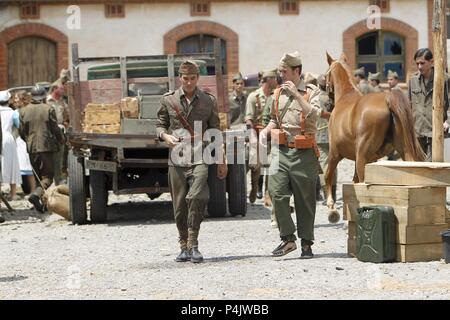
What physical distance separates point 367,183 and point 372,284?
1.86 m

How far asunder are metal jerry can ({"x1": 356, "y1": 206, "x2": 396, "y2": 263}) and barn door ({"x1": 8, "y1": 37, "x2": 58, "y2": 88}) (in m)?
24.2

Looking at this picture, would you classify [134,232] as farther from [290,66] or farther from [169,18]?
[169,18]

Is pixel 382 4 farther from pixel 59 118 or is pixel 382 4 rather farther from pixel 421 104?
pixel 421 104

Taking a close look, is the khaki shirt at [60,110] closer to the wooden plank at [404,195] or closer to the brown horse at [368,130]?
the brown horse at [368,130]

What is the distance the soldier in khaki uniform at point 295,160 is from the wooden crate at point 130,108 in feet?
17.1

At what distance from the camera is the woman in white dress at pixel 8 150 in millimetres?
20078

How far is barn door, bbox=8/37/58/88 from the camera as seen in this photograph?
3441cm

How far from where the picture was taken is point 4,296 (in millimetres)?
9656

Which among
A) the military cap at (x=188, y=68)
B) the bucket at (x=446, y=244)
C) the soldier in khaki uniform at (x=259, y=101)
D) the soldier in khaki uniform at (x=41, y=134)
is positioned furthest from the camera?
the soldier in khaki uniform at (x=41, y=134)

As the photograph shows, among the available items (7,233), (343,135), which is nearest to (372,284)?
(343,135)

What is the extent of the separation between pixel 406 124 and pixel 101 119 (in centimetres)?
476

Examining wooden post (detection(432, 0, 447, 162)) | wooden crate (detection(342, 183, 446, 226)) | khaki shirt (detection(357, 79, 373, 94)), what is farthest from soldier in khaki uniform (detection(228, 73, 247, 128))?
wooden crate (detection(342, 183, 446, 226))

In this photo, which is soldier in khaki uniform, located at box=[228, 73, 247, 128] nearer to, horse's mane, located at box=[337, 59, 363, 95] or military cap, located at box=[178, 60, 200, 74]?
horse's mane, located at box=[337, 59, 363, 95]

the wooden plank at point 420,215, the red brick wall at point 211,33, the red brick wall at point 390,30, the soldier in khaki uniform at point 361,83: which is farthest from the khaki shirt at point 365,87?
the red brick wall at point 390,30
